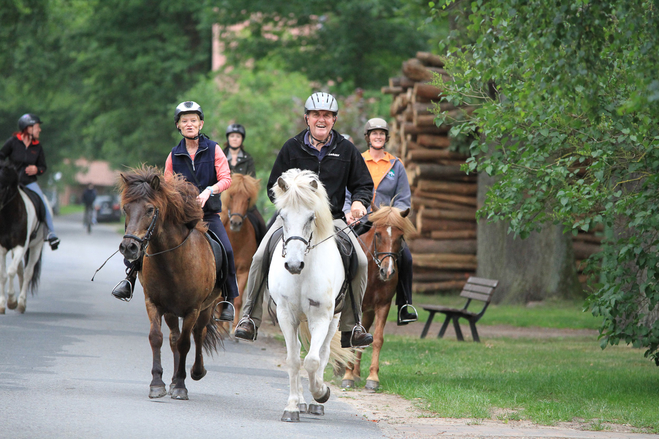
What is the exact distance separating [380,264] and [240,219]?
156 inches

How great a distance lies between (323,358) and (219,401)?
112 centimetres

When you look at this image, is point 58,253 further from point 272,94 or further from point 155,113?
point 155,113

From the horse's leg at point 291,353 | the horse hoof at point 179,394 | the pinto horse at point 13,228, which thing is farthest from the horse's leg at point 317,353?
the pinto horse at point 13,228

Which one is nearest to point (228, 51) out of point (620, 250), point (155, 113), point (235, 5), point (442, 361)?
point (235, 5)

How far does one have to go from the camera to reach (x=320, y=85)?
1249 inches

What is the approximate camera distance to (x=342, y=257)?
786cm

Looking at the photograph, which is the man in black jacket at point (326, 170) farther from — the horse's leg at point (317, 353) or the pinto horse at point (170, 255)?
the horse's leg at point (317, 353)

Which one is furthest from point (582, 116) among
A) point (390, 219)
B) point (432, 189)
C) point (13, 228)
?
point (432, 189)

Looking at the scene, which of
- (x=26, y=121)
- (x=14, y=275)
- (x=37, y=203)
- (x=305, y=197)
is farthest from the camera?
(x=37, y=203)

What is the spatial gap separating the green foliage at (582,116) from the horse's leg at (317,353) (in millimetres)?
2446

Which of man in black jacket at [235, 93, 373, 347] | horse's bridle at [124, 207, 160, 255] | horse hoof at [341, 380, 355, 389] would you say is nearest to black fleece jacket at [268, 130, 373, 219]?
man in black jacket at [235, 93, 373, 347]

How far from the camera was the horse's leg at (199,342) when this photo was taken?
8.52 meters

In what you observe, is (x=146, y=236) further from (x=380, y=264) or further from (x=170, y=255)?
(x=380, y=264)

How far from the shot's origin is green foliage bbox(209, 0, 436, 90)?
3078 centimetres
